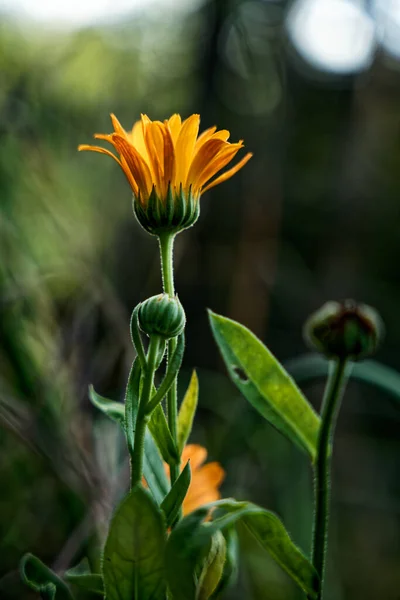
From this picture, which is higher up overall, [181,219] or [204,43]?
[204,43]

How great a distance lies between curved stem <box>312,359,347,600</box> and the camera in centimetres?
38

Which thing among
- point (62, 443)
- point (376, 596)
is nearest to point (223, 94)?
point (376, 596)

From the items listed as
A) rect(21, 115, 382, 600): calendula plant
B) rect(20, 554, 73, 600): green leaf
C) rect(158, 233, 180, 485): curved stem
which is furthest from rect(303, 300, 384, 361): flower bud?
rect(20, 554, 73, 600): green leaf

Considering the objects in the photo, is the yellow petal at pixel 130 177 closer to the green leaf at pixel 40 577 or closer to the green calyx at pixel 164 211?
the green calyx at pixel 164 211

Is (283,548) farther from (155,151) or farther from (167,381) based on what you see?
(155,151)

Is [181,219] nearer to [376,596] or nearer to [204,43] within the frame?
[376,596]

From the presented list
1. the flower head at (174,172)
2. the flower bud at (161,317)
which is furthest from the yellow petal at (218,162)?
the flower bud at (161,317)

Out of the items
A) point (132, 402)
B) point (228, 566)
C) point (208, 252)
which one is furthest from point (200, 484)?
point (208, 252)

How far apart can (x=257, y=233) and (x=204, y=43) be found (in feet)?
2.75

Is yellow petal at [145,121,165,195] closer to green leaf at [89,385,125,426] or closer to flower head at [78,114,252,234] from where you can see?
flower head at [78,114,252,234]

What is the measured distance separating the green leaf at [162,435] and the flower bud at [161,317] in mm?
48

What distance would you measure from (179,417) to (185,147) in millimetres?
186

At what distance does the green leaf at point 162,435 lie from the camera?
1.19 feet

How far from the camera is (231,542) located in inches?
17.6
